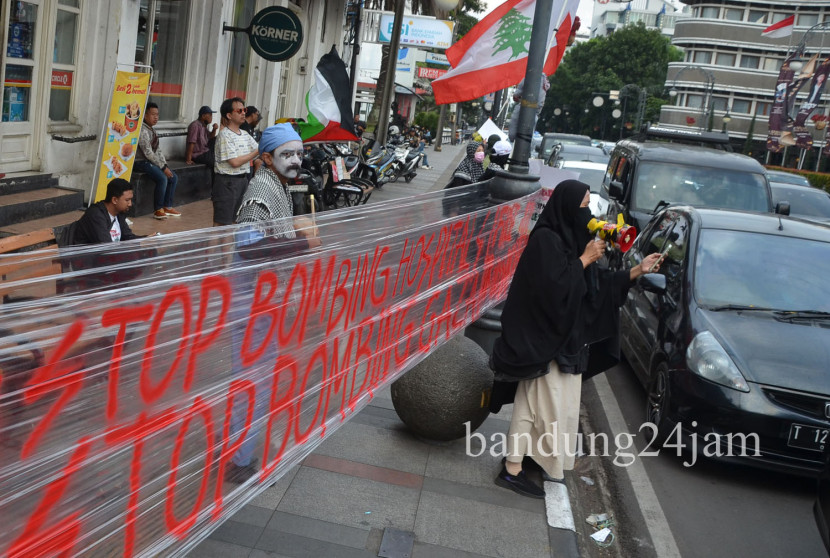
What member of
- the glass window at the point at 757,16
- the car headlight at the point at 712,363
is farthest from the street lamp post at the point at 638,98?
the car headlight at the point at 712,363

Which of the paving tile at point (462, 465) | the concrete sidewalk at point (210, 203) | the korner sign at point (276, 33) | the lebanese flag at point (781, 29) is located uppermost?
the lebanese flag at point (781, 29)

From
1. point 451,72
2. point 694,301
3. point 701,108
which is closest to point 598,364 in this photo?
point 694,301

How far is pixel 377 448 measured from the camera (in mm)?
5465

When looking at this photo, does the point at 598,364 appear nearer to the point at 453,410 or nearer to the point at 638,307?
the point at 453,410

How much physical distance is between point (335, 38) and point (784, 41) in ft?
231

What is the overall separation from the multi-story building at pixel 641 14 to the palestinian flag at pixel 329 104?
14492 cm

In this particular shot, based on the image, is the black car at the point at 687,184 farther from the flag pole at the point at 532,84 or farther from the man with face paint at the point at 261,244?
the man with face paint at the point at 261,244

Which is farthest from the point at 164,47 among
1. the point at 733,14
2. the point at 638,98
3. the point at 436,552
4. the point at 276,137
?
the point at 733,14

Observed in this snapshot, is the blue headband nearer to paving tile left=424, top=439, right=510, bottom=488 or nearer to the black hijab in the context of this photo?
the black hijab

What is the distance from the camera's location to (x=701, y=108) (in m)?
85.2

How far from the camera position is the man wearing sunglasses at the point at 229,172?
7.79 metres

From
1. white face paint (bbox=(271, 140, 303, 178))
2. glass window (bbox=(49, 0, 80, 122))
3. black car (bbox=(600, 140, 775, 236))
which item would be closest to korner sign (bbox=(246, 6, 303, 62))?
glass window (bbox=(49, 0, 80, 122))

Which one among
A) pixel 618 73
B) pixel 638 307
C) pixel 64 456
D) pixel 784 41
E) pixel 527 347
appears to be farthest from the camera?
pixel 618 73

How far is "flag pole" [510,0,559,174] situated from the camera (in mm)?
7383
